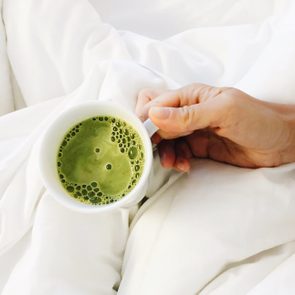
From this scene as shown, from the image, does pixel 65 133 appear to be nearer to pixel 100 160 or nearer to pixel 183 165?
pixel 100 160

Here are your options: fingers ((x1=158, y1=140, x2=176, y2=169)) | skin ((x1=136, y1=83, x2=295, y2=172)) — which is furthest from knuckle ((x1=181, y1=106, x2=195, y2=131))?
fingers ((x1=158, y1=140, x2=176, y2=169))

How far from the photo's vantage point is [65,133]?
628 millimetres

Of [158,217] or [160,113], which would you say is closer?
[160,113]

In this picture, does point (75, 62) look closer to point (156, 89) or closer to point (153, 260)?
point (156, 89)

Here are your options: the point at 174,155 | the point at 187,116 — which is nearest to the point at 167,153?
the point at 174,155

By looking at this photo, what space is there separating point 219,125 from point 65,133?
7.8 inches

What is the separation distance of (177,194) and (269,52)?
0.27 metres

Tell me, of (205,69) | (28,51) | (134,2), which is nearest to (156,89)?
(205,69)

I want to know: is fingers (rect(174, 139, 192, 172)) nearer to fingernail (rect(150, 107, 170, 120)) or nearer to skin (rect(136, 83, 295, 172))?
skin (rect(136, 83, 295, 172))

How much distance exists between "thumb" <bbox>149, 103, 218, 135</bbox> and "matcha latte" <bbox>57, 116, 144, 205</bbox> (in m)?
0.04

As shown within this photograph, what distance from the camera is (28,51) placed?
0.87 meters

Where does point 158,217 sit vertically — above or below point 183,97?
below

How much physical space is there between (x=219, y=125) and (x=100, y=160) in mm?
161

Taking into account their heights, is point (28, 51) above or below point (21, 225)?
above
